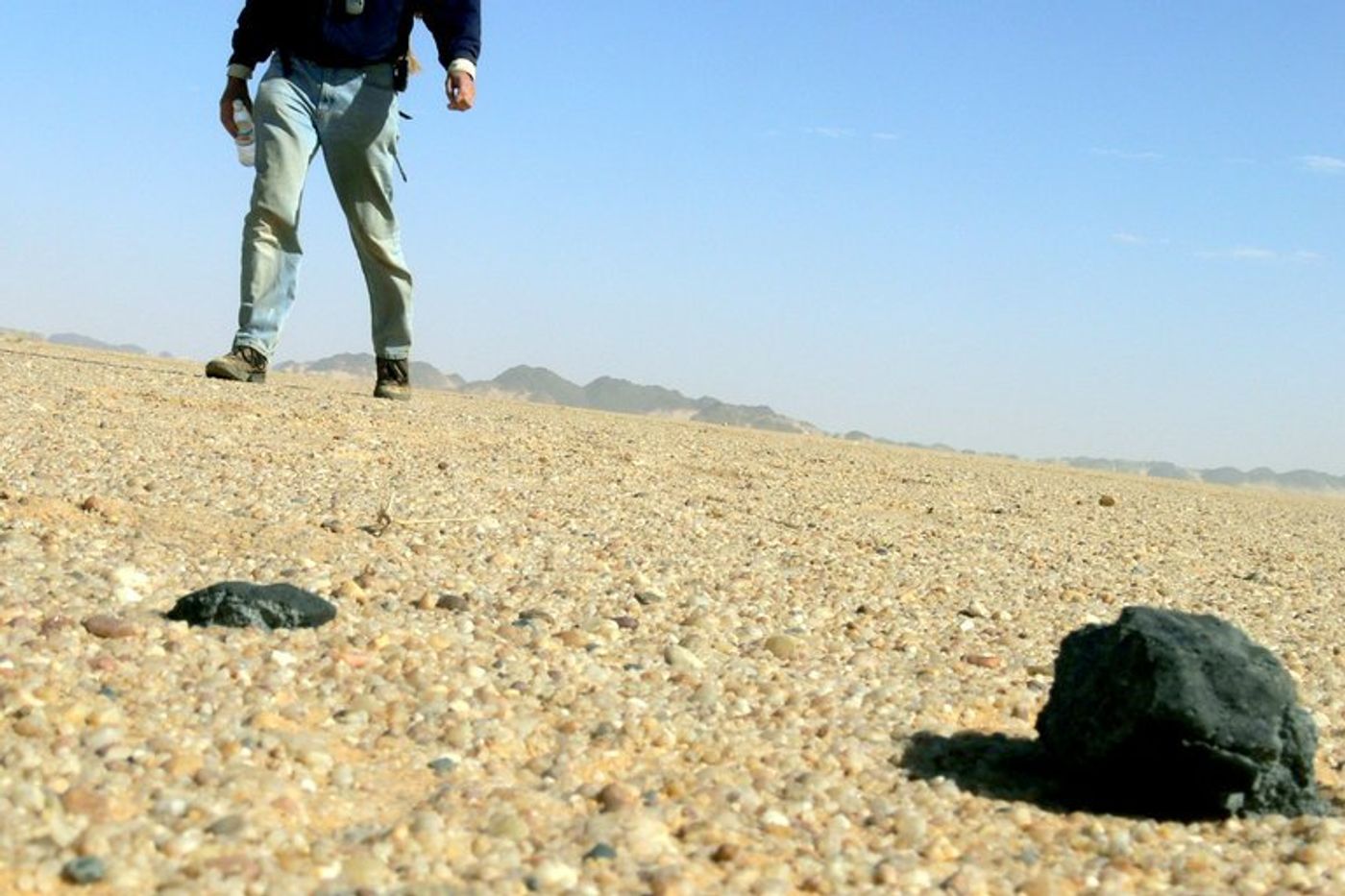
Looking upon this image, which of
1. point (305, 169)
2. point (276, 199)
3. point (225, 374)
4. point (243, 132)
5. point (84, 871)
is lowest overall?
point (84, 871)

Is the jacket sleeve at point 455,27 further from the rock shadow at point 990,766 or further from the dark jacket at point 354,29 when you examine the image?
the rock shadow at point 990,766

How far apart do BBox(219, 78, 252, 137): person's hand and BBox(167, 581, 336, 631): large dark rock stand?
4.20 meters

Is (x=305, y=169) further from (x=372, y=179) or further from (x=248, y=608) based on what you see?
(x=248, y=608)

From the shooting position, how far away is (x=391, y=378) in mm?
A: 6613

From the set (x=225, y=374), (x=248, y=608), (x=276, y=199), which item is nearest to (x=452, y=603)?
(x=248, y=608)

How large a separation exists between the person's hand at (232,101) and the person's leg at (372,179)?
20.6 inches

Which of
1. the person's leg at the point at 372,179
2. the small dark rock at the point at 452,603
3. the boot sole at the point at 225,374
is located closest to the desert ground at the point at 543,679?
the small dark rock at the point at 452,603

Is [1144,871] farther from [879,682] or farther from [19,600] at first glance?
[19,600]

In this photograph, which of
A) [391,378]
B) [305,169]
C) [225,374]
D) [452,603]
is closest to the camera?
[452,603]

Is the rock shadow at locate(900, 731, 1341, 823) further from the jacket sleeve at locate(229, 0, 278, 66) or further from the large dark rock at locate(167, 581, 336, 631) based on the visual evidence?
the jacket sleeve at locate(229, 0, 278, 66)

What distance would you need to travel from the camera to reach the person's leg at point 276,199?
5930 mm

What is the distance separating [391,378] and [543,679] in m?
4.33

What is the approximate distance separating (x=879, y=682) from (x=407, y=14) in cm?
420

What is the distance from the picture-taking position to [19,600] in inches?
98.7
